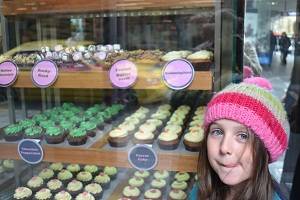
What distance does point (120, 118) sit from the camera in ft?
6.28

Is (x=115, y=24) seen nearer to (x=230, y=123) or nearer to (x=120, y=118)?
(x=120, y=118)

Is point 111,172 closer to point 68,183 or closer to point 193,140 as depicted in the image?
point 68,183

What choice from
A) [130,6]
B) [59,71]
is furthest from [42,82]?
[130,6]

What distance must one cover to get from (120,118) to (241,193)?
2.73 feet

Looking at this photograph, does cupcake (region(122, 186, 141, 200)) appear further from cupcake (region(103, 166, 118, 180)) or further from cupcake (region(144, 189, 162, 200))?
cupcake (region(103, 166, 118, 180))

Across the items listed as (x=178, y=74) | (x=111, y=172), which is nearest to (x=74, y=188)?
(x=111, y=172)

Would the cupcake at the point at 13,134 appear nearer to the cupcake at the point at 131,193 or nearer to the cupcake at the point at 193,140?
the cupcake at the point at 131,193

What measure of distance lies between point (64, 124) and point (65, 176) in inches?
12.3

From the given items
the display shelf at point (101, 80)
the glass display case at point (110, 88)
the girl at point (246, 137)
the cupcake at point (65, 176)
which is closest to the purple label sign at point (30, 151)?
the glass display case at point (110, 88)

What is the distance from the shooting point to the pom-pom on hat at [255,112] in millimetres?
1108

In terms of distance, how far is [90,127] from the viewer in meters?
1.73

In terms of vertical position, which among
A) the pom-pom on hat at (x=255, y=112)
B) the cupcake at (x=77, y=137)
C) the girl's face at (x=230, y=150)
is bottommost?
the cupcake at (x=77, y=137)

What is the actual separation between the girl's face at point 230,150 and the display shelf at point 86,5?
476mm

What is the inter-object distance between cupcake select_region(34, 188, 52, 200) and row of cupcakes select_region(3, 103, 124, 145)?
0.94 ft
